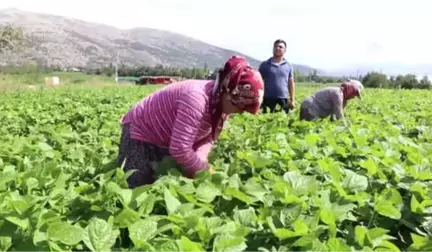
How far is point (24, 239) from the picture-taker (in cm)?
174

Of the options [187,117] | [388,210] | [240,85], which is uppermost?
[240,85]

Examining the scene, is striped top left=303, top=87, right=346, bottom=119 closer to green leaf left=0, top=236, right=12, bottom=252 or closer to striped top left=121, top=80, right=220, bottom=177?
striped top left=121, top=80, right=220, bottom=177

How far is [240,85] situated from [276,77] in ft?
17.8

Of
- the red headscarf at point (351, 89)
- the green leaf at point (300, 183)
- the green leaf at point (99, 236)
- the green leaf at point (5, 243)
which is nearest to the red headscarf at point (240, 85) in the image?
the green leaf at point (300, 183)

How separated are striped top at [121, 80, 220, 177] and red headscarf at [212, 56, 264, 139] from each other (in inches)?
3.4

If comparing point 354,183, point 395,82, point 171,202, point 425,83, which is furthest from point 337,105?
point 395,82

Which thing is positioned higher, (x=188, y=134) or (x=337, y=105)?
(x=188, y=134)

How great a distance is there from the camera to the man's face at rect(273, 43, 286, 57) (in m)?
8.20

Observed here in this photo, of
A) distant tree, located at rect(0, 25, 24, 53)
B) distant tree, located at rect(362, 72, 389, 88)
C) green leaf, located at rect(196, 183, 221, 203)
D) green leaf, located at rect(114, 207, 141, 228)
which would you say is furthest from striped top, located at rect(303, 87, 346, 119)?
distant tree, located at rect(0, 25, 24, 53)

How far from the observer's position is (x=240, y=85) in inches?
117

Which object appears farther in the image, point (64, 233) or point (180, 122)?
point (180, 122)

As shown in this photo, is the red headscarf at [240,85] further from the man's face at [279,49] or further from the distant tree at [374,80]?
the distant tree at [374,80]

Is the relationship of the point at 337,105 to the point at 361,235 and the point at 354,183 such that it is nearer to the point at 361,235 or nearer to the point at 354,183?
the point at 354,183

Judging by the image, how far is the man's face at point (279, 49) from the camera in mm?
8203
